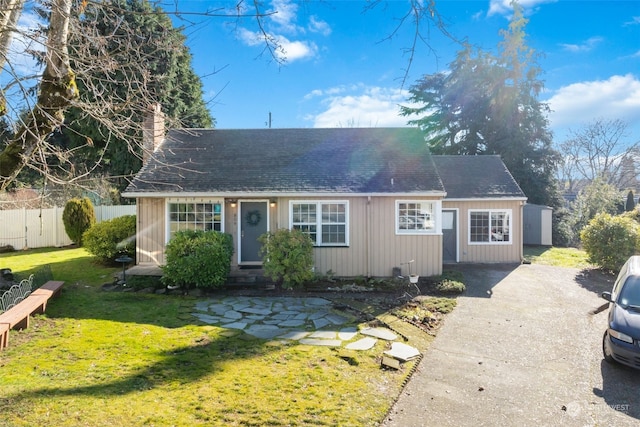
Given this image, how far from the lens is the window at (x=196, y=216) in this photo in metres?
11.4

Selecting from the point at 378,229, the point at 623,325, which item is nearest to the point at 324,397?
the point at 623,325

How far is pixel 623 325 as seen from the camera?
5.20 meters

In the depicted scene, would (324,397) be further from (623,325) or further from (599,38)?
(599,38)

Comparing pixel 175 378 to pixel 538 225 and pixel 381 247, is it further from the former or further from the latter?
pixel 538 225

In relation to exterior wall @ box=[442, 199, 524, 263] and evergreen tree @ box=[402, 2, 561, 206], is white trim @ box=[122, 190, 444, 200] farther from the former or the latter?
evergreen tree @ box=[402, 2, 561, 206]

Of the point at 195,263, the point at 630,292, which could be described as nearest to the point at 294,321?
the point at 195,263

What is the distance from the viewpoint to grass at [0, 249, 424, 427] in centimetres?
380

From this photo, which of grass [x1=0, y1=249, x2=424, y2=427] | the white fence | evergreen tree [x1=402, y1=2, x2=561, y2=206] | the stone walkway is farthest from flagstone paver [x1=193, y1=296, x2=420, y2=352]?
evergreen tree [x1=402, y1=2, x2=561, y2=206]

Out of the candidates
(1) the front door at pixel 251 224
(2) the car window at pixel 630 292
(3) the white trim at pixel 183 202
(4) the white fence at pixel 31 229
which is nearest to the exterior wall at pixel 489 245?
(1) the front door at pixel 251 224

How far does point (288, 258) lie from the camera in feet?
31.3

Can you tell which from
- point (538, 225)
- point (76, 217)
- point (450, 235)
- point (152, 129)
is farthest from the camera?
point (538, 225)

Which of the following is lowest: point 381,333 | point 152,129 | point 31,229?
point 381,333

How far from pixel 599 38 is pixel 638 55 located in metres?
7.14

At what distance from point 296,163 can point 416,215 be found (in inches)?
172
